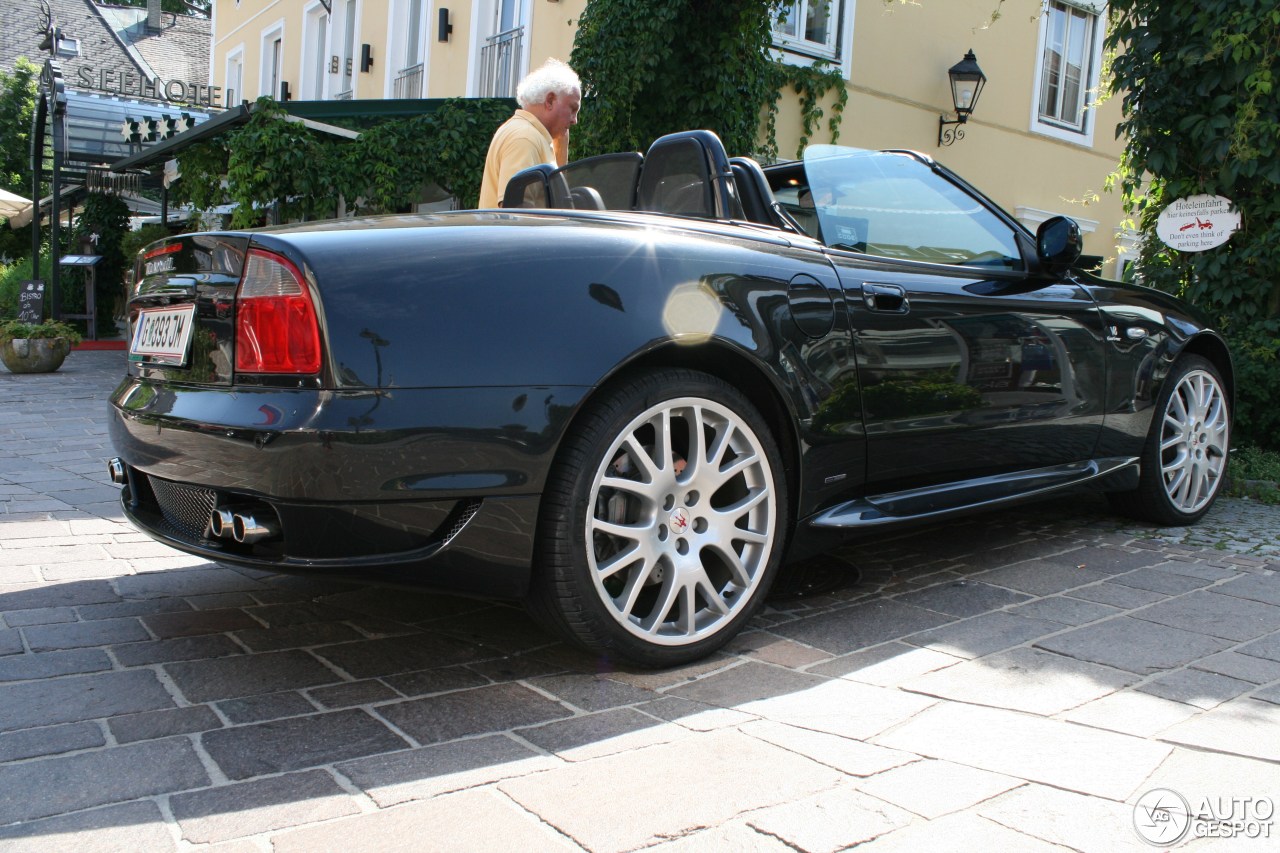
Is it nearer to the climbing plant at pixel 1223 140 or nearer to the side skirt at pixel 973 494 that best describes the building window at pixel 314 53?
the climbing plant at pixel 1223 140

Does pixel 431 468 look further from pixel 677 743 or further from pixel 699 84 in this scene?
pixel 699 84

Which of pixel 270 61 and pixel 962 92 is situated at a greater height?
pixel 270 61

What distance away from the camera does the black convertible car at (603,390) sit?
2.30 metres

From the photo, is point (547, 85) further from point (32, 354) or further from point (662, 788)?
point (32, 354)

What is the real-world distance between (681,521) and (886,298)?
3.33 feet

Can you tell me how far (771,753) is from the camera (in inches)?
A: 86.7

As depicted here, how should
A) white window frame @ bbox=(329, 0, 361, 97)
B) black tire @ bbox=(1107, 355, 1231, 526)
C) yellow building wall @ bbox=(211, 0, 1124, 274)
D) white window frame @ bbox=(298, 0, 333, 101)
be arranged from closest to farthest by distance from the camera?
black tire @ bbox=(1107, 355, 1231, 526)
yellow building wall @ bbox=(211, 0, 1124, 274)
white window frame @ bbox=(329, 0, 361, 97)
white window frame @ bbox=(298, 0, 333, 101)

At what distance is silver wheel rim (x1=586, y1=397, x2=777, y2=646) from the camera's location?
102 inches

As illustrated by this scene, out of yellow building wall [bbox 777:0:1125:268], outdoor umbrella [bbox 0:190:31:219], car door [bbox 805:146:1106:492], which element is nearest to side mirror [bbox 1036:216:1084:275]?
car door [bbox 805:146:1106:492]

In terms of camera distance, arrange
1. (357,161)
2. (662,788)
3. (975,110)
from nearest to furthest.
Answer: (662,788)
(357,161)
(975,110)

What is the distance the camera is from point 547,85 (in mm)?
4535

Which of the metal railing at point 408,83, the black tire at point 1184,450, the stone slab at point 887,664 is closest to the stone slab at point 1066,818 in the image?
the stone slab at point 887,664

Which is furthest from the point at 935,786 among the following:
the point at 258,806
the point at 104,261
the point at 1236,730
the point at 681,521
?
the point at 104,261

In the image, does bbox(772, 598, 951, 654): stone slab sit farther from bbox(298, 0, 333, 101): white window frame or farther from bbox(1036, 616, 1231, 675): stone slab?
bbox(298, 0, 333, 101): white window frame
